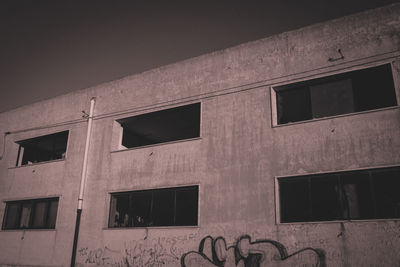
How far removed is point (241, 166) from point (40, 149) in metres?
11.6

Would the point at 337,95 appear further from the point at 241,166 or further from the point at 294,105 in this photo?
the point at 241,166

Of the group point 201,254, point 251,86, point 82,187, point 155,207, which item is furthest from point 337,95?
point 82,187

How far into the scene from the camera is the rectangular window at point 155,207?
41.4 feet

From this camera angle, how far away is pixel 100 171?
15016mm

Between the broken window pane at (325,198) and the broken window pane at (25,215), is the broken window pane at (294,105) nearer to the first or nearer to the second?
the broken window pane at (325,198)

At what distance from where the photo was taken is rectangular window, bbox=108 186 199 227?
12.6 m

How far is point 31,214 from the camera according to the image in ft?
54.0

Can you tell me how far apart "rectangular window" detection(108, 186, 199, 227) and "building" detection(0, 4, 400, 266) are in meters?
0.04

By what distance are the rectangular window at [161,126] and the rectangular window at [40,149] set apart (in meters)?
3.53

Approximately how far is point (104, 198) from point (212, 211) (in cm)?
475

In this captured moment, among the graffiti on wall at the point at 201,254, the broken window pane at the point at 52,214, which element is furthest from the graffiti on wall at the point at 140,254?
the broken window pane at the point at 52,214

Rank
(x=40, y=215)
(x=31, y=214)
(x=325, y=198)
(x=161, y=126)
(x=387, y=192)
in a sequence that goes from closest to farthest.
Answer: (x=387, y=192)
(x=325, y=198)
(x=40, y=215)
(x=31, y=214)
(x=161, y=126)

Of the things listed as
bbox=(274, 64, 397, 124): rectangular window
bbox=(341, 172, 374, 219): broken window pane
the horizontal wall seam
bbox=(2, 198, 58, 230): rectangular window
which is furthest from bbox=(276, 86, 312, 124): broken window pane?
bbox=(2, 198, 58, 230): rectangular window

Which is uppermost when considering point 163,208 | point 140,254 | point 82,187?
point 82,187
